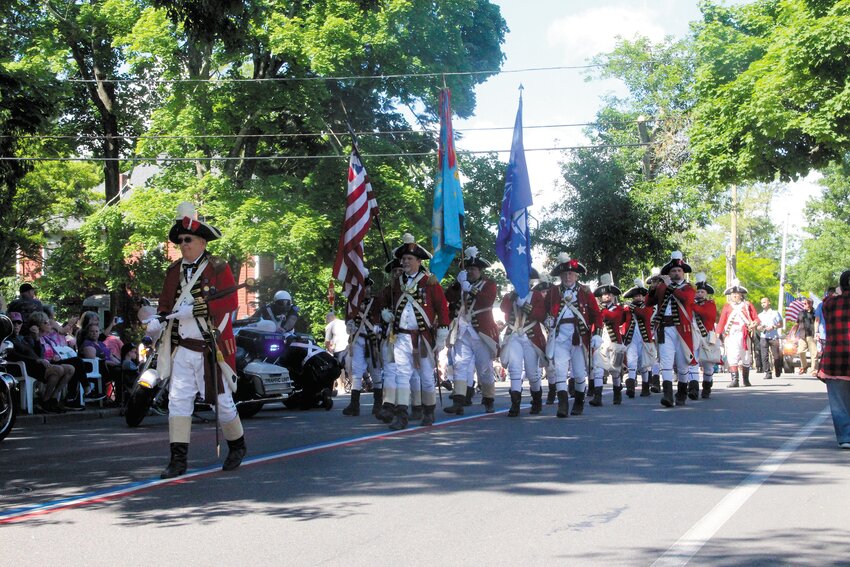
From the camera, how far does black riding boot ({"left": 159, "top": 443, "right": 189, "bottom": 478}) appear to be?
9.53 meters

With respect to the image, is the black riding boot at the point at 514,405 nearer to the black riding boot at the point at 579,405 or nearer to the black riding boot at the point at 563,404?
the black riding boot at the point at 563,404

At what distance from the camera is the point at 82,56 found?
35.7 meters

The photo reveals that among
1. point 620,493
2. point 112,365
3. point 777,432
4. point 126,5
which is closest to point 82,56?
point 126,5

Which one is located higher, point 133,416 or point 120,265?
point 120,265

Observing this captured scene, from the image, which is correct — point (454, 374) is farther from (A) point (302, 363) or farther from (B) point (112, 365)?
(B) point (112, 365)

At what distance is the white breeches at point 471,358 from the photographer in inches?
637

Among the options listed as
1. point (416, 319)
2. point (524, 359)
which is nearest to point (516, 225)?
point (524, 359)

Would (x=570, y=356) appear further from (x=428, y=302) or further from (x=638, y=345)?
(x=638, y=345)

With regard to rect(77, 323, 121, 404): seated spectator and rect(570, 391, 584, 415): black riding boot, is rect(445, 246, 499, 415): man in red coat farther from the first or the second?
rect(77, 323, 121, 404): seated spectator

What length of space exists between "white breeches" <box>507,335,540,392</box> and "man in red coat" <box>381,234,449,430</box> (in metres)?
1.62

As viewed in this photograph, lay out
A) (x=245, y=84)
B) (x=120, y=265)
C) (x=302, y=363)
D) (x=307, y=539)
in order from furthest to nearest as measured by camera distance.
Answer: (x=120, y=265) < (x=245, y=84) < (x=302, y=363) < (x=307, y=539)

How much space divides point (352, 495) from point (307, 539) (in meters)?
1.58

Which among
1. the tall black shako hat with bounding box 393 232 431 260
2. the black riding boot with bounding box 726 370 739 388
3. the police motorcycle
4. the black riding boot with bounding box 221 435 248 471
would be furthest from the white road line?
the black riding boot with bounding box 726 370 739 388

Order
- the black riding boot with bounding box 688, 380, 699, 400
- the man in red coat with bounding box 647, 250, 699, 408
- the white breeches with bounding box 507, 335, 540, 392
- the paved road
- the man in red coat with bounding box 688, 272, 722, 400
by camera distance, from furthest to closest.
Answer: the man in red coat with bounding box 688, 272, 722, 400
the black riding boot with bounding box 688, 380, 699, 400
the man in red coat with bounding box 647, 250, 699, 408
the white breeches with bounding box 507, 335, 540, 392
the paved road
